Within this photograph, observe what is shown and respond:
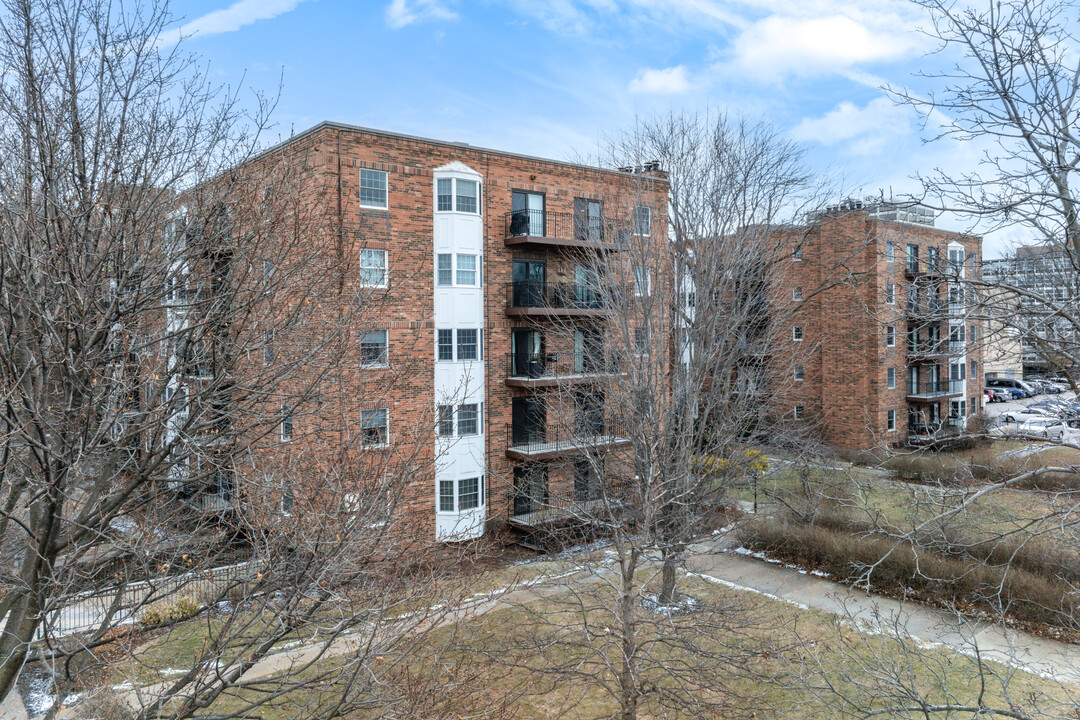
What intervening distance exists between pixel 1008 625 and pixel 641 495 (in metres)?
8.71

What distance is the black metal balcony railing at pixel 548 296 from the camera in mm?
20719

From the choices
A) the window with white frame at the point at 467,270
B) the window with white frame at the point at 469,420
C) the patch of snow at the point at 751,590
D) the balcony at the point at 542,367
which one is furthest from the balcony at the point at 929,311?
the window with white frame at the point at 469,420

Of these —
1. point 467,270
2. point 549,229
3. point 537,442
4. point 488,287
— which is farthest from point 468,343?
point 549,229

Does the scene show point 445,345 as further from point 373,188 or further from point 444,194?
point 373,188

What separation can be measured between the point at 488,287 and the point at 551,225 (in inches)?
133

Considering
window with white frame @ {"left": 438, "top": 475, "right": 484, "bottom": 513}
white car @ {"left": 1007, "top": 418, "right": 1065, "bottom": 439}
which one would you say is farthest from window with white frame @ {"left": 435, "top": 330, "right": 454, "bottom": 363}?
white car @ {"left": 1007, "top": 418, "right": 1065, "bottom": 439}

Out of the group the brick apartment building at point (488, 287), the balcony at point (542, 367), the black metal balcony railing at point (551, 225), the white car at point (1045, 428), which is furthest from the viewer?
the black metal balcony railing at point (551, 225)

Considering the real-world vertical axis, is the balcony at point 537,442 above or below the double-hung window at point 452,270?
below

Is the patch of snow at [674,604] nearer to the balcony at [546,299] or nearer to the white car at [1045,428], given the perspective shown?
the white car at [1045,428]

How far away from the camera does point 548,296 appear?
2152cm

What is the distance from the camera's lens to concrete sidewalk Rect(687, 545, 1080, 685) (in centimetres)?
1183

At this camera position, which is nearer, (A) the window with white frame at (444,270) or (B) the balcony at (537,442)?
(A) the window with white frame at (444,270)

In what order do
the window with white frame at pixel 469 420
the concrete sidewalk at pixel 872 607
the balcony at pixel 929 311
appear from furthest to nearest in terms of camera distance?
1. the window with white frame at pixel 469 420
2. the concrete sidewalk at pixel 872 607
3. the balcony at pixel 929 311

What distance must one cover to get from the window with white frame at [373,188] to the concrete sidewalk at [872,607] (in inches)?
492
